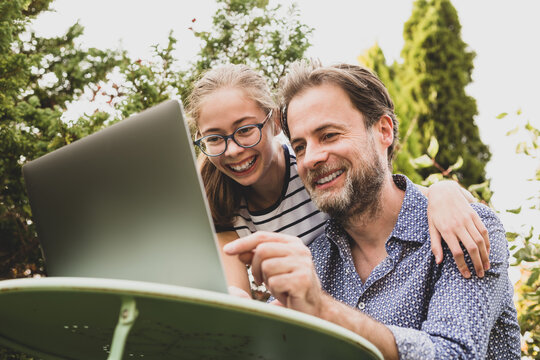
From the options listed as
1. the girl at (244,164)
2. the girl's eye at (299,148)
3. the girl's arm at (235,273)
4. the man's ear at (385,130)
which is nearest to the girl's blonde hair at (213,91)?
the girl at (244,164)

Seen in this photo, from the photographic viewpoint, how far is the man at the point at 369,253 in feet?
3.27

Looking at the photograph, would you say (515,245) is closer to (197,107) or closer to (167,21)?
(197,107)

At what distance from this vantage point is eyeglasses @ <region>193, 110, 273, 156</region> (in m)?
2.09

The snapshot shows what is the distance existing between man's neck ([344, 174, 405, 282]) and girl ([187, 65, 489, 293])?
19 cm

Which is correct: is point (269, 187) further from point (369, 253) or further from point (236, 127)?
point (369, 253)

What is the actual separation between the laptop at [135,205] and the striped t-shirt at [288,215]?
142 centimetres

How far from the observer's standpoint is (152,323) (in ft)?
2.38

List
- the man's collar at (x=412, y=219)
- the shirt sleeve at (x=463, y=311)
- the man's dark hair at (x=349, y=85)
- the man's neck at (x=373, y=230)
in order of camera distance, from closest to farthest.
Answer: the shirt sleeve at (x=463, y=311) → the man's collar at (x=412, y=219) → the man's neck at (x=373, y=230) → the man's dark hair at (x=349, y=85)

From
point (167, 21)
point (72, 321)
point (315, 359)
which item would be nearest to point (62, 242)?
point (72, 321)

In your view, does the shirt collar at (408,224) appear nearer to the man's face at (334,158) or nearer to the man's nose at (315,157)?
the man's face at (334,158)

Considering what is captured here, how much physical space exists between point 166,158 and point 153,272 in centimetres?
21

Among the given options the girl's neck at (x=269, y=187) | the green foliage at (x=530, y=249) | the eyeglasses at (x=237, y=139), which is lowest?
the green foliage at (x=530, y=249)

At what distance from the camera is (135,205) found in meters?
0.88

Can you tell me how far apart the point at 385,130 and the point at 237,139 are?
2.05ft
